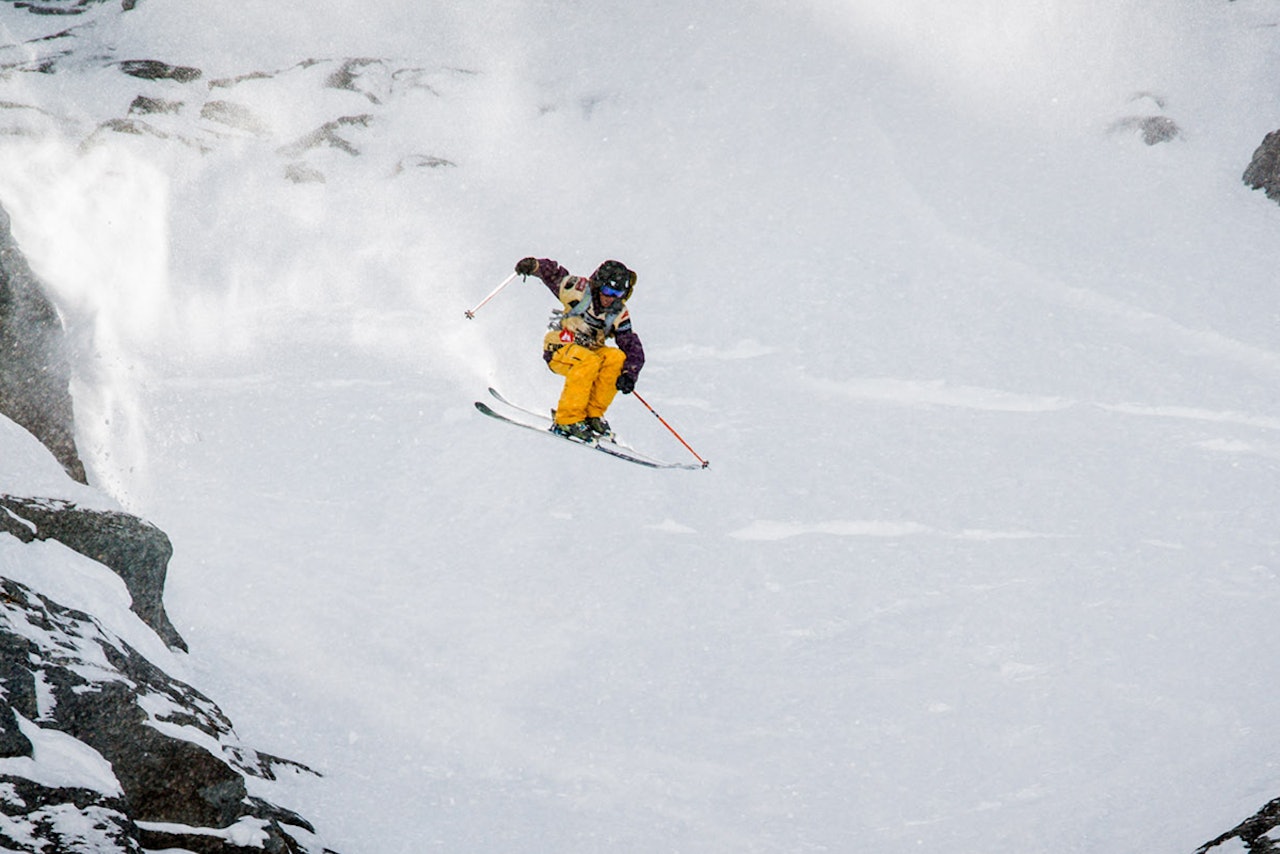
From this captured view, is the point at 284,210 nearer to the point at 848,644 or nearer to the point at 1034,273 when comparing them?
the point at 1034,273

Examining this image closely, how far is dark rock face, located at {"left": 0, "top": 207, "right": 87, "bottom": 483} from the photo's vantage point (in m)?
9.34

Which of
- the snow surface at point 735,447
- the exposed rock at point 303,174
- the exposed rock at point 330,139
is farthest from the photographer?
the exposed rock at point 330,139

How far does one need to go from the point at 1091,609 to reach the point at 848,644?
8.79 feet

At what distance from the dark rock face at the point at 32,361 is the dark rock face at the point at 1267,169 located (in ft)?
98.5

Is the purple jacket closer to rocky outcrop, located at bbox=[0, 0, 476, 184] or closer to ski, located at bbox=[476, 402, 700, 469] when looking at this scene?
ski, located at bbox=[476, 402, 700, 469]

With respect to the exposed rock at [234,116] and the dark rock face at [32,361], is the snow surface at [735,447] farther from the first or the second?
the dark rock face at [32,361]

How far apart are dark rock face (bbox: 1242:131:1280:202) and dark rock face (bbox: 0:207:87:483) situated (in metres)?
30.0

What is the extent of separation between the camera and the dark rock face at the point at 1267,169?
2833 cm

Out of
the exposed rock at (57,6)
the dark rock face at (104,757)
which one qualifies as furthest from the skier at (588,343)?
the exposed rock at (57,6)

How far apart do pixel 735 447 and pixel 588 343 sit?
6.48m

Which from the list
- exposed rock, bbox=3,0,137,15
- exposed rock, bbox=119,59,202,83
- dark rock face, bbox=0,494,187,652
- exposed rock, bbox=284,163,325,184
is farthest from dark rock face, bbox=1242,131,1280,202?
exposed rock, bbox=3,0,137,15

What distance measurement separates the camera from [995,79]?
39188 mm

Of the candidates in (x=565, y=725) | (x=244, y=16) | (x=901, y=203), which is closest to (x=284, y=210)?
(x=244, y=16)

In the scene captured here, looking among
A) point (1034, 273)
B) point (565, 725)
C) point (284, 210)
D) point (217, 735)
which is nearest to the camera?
point (217, 735)
